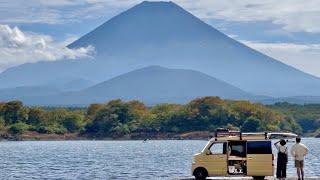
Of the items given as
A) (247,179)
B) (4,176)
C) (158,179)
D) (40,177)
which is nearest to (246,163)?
(247,179)

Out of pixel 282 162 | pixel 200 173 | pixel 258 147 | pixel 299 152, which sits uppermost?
pixel 258 147

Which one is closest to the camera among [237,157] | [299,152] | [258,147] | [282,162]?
[299,152]

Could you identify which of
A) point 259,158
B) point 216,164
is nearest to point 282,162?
point 259,158

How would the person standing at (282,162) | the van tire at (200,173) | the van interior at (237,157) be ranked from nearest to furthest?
the person standing at (282,162)
the van interior at (237,157)
the van tire at (200,173)

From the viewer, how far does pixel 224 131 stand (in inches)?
1695

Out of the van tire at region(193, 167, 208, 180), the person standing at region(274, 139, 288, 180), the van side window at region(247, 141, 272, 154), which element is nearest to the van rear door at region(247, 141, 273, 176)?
the van side window at region(247, 141, 272, 154)

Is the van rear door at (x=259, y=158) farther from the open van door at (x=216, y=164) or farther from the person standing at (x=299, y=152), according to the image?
the person standing at (x=299, y=152)

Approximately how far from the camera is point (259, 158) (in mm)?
40844

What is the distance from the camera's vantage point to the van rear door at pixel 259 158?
40.8 metres

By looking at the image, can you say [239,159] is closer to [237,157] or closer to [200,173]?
[237,157]

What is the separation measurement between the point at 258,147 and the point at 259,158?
0.60 metres

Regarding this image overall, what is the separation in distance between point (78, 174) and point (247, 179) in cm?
2254

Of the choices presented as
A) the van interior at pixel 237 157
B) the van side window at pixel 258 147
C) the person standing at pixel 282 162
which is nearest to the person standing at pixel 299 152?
the person standing at pixel 282 162

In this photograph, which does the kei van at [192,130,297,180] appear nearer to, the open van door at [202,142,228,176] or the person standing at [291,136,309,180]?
the open van door at [202,142,228,176]
